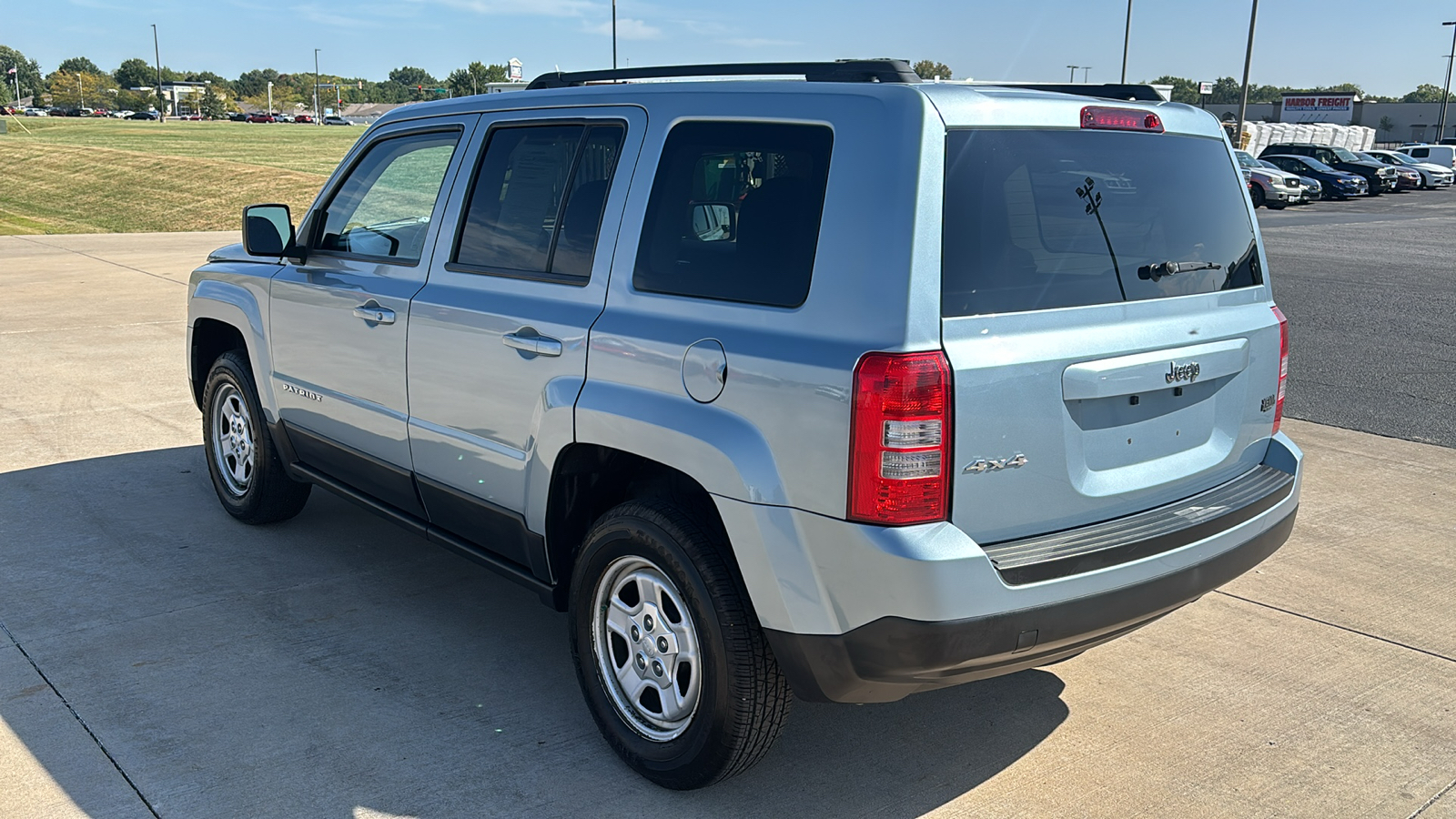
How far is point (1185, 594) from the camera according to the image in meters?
3.24

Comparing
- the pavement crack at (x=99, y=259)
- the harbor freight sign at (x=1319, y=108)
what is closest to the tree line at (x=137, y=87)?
the harbor freight sign at (x=1319, y=108)

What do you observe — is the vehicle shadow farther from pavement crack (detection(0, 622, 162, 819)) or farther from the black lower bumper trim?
the black lower bumper trim

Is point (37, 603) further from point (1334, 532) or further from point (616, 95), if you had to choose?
point (1334, 532)

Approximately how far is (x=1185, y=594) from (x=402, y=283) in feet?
9.27

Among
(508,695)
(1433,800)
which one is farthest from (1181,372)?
(508,695)

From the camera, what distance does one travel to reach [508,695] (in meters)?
3.95

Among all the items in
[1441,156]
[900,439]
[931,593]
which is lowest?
[931,593]

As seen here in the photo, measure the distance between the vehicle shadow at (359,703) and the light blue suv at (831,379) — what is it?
0.34 meters

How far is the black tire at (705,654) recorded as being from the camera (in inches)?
122

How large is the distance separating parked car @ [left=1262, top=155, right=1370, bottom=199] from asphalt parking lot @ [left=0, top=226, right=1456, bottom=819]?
3513 cm

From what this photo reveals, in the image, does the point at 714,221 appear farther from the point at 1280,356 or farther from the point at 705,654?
the point at 1280,356

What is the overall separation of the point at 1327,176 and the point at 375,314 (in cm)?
3947

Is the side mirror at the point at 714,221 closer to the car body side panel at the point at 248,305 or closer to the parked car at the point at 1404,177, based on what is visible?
the car body side panel at the point at 248,305

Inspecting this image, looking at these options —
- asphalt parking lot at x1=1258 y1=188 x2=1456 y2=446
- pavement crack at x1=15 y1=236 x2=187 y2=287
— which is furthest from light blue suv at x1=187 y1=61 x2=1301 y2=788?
pavement crack at x1=15 y1=236 x2=187 y2=287
